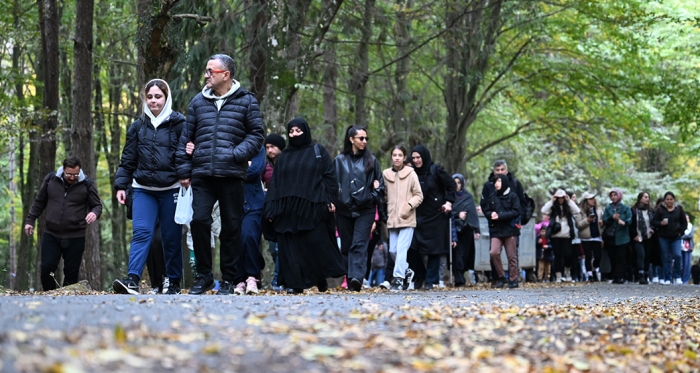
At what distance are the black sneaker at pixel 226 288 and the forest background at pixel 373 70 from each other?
600 centimetres

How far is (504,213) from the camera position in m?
17.7

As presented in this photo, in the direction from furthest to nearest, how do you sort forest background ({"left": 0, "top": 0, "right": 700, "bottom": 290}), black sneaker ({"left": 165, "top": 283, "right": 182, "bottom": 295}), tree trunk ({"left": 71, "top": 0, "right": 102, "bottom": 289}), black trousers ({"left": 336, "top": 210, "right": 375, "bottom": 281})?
tree trunk ({"left": 71, "top": 0, "right": 102, "bottom": 289})
forest background ({"left": 0, "top": 0, "right": 700, "bottom": 290})
black trousers ({"left": 336, "top": 210, "right": 375, "bottom": 281})
black sneaker ({"left": 165, "top": 283, "right": 182, "bottom": 295})

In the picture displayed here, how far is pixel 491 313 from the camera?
323 inches

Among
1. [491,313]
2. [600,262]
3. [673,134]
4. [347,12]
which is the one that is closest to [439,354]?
[491,313]

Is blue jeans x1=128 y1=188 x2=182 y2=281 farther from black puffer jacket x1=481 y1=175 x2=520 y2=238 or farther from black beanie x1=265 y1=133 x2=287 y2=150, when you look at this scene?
black puffer jacket x1=481 y1=175 x2=520 y2=238

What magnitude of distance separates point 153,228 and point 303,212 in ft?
6.97

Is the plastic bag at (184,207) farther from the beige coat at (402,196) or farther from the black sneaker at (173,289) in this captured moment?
the beige coat at (402,196)

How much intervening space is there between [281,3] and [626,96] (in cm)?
1320

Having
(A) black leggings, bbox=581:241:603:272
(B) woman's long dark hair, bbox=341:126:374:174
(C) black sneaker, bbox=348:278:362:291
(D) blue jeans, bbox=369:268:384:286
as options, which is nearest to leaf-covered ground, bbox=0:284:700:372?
(C) black sneaker, bbox=348:278:362:291

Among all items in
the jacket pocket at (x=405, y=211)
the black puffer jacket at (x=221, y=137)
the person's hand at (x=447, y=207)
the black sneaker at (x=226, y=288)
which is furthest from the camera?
the person's hand at (x=447, y=207)

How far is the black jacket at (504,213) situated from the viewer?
17.7 meters

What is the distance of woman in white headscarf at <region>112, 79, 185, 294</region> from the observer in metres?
10.9

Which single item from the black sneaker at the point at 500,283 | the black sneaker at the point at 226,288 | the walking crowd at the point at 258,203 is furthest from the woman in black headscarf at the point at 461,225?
the black sneaker at the point at 226,288

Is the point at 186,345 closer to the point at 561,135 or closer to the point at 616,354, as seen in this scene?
the point at 616,354
